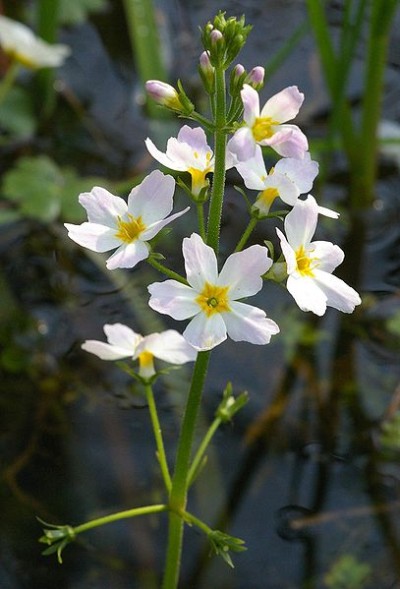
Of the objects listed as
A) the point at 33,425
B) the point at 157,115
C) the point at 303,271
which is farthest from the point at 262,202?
the point at 157,115

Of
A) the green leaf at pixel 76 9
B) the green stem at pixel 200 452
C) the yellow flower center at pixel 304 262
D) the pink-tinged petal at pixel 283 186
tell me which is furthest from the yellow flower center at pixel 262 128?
the green leaf at pixel 76 9

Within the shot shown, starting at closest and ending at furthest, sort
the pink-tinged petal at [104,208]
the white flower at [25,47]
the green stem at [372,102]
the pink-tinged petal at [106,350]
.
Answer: the pink-tinged petal at [104,208]
the pink-tinged petal at [106,350]
the green stem at [372,102]
the white flower at [25,47]

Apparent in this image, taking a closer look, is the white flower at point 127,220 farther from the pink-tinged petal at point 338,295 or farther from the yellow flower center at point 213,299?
the pink-tinged petal at point 338,295

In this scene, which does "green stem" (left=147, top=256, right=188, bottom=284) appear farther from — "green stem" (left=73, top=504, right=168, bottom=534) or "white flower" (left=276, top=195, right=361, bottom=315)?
"green stem" (left=73, top=504, right=168, bottom=534)

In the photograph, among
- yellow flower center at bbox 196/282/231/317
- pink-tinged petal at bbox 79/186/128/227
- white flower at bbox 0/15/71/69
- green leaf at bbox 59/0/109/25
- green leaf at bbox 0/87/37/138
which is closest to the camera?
yellow flower center at bbox 196/282/231/317

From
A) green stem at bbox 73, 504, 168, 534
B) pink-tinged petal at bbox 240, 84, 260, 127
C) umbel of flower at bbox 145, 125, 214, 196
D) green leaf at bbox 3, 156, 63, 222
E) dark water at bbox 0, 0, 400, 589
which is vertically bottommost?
dark water at bbox 0, 0, 400, 589

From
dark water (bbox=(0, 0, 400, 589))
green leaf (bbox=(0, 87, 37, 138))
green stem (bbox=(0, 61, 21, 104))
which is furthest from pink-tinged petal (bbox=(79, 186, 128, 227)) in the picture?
green leaf (bbox=(0, 87, 37, 138))
